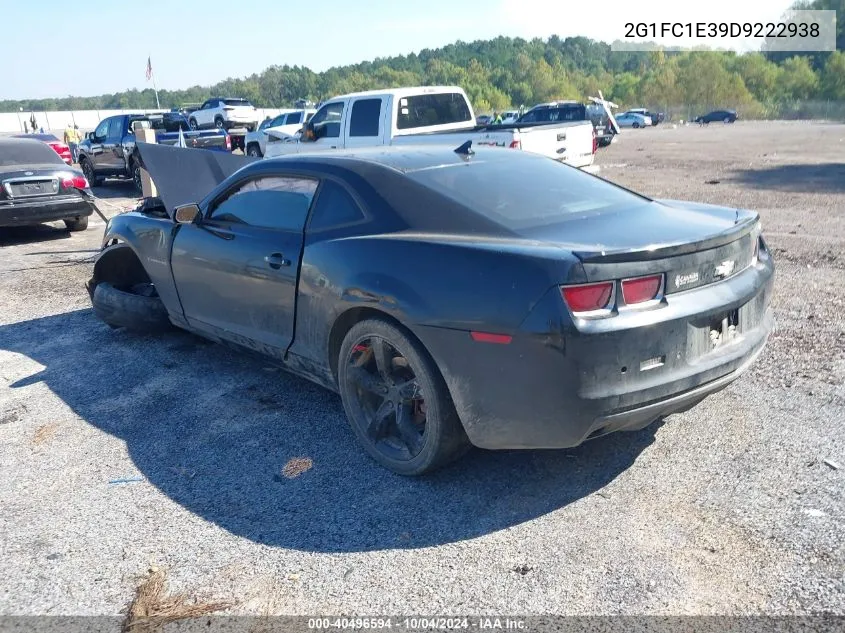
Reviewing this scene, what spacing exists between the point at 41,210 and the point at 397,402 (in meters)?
9.30

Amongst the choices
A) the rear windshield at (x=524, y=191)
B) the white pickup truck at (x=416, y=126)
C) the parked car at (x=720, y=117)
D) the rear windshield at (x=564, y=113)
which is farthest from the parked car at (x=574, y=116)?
the parked car at (x=720, y=117)

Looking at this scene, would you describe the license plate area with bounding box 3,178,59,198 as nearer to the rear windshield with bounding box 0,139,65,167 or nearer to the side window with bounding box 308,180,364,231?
the rear windshield with bounding box 0,139,65,167

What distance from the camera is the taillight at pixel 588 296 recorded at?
2893mm

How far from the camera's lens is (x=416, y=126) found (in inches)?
477

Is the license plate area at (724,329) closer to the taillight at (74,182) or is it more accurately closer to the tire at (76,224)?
the taillight at (74,182)

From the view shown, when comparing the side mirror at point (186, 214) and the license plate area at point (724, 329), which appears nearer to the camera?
the license plate area at point (724, 329)

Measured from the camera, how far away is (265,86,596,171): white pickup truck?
11516mm

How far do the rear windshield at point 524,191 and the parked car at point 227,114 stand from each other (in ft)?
97.5

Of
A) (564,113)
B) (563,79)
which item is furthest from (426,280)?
(563,79)

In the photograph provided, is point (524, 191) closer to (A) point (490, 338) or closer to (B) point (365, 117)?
(A) point (490, 338)

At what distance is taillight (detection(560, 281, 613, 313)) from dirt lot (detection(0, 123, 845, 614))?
961 mm

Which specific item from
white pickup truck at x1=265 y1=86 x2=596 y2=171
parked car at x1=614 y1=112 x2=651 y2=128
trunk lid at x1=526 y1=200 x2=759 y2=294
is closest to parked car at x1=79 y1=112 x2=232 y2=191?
white pickup truck at x1=265 y1=86 x2=596 y2=171

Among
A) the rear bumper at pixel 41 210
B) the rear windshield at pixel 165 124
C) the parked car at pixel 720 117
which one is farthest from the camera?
the parked car at pixel 720 117

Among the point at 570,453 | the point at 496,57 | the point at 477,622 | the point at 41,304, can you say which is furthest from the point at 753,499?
the point at 496,57
